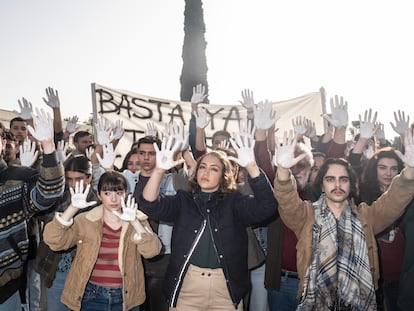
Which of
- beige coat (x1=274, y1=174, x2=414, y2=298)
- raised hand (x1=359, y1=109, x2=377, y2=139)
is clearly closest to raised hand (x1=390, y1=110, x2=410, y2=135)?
raised hand (x1=359, y1=109, x2=377, y2=139)

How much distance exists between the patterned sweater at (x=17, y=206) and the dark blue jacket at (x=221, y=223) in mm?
683

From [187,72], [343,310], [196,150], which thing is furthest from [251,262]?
[187,72]

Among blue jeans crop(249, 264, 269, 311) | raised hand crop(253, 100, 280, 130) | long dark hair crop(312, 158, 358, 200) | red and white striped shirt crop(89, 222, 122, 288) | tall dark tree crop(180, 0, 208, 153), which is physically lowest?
blue jeans crop(249, 264, 269, 311)

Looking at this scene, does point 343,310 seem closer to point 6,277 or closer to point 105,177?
point 105,177

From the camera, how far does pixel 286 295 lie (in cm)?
344

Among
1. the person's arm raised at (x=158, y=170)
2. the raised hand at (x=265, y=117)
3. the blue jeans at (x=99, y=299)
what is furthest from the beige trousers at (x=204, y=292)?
the raised hand at (x=265, y=117)

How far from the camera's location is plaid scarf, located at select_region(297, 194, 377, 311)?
114 inches

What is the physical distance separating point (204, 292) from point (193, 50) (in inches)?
463

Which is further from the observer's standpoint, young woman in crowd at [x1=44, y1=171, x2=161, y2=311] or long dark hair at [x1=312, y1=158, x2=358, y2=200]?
long dark hair at [x1=312, y1=158, x2=358, y2=200]

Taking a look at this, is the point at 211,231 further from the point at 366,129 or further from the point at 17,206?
the point at 366,129

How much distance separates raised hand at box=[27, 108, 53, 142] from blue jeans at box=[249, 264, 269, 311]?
2194 mm

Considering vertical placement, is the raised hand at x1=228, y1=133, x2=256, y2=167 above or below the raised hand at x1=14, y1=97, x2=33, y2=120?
below

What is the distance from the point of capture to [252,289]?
3.86 metres

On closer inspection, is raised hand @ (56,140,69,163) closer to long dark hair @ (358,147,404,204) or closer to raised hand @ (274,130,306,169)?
raised hand @ (274,130,306,169)
